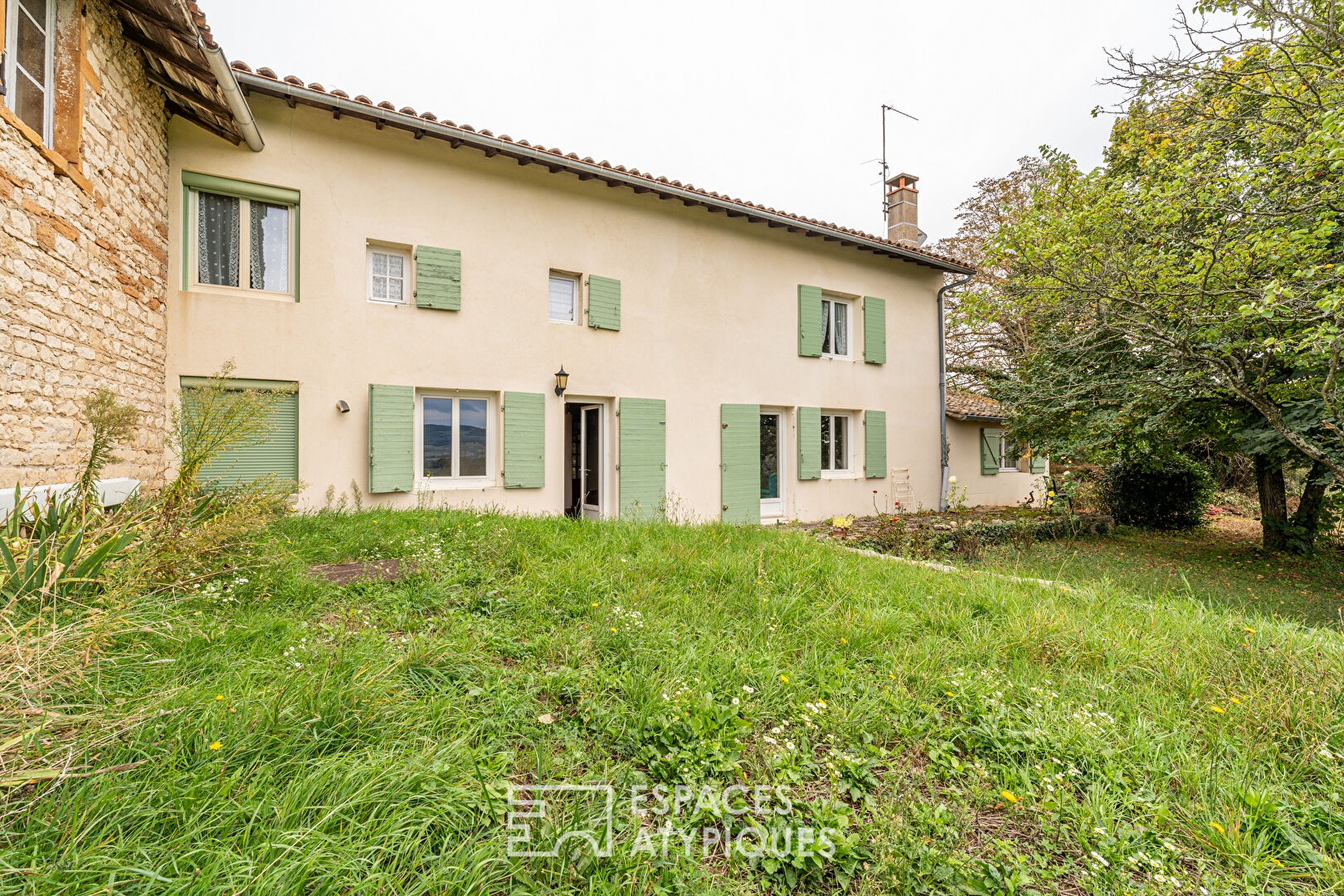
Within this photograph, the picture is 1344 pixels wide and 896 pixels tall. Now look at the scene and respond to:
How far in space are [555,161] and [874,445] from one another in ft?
25.6

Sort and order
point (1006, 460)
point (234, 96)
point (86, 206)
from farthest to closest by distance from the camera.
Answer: point (1006, 460) → point (234, 96) → point (86, 206)

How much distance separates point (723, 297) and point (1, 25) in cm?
801

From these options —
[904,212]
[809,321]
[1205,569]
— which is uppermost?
[904,212]

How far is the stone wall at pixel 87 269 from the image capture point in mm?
3504

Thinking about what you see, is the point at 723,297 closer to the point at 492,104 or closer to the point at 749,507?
the point at 749,507

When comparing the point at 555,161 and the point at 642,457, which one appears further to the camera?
the point at 642,457

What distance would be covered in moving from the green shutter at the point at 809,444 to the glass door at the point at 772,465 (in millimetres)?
373

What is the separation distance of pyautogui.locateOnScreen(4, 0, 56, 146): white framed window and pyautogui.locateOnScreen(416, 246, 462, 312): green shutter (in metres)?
3.36

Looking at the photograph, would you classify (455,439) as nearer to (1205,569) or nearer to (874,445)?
(874,445)

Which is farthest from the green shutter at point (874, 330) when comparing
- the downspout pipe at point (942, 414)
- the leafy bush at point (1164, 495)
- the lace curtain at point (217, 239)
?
the lace curtain at point (217, 239)

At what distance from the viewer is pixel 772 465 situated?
1031 centimetres

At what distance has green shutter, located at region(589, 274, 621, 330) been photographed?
8289 millimetres

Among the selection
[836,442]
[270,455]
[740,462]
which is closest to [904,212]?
[836,442]

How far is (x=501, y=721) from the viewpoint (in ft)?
7.00
